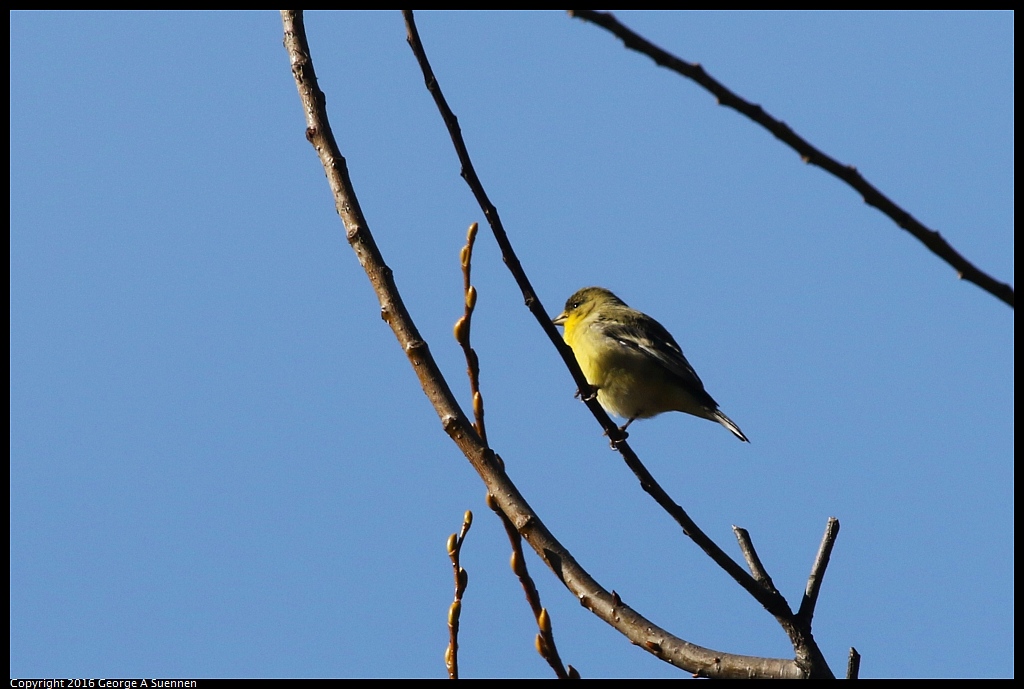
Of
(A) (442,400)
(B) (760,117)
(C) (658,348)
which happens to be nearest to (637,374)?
(C) (658,348)

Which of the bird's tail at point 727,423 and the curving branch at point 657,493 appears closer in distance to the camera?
the curving branch at point 657,493

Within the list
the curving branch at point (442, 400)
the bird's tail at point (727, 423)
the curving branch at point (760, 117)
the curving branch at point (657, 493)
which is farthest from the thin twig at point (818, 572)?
the bird's tail at point (727, 423)

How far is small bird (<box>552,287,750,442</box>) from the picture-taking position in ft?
24.2

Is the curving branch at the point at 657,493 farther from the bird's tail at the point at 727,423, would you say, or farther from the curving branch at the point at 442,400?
the bird's tail at the point at 727,423

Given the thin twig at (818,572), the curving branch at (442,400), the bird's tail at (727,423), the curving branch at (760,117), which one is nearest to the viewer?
the curving branch at (760,117)

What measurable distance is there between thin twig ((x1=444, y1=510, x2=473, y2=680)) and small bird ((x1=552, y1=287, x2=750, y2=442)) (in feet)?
15.8

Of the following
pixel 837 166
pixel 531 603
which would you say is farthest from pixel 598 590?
pixel 837 166

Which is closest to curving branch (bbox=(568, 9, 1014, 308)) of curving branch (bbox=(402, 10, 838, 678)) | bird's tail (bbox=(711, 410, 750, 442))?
curving branch (bbox=(402, 10, 838, 678))

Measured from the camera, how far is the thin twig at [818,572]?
239 centimetres

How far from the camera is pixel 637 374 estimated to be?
24.1 feet

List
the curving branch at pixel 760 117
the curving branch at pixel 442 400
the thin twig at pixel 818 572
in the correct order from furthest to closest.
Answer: the curving branch at pixel 442 400 < the thin twig at pixel 818 572 < the curving branch at pixel 760 117

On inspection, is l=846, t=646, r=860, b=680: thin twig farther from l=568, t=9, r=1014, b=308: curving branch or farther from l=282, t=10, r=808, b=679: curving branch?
l=568, t=9, r=1014, b=308: curving branch

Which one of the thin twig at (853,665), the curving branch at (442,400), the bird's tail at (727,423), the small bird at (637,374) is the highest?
the small bird at (637,374)

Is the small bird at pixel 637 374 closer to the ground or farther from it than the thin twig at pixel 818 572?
farther from it
